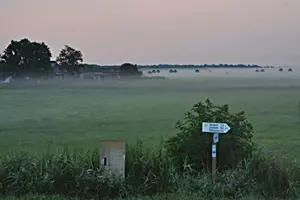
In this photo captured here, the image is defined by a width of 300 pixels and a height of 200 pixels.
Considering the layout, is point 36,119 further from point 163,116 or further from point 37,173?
point 37,173

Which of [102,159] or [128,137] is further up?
[102,159]

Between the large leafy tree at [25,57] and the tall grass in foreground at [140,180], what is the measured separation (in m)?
43.8

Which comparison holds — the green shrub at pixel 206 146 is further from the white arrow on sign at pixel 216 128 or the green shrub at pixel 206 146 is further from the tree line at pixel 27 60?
the tree line at pixel 27 60

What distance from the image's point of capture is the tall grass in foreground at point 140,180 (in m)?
4.79

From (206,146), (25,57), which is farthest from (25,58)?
(206,146)

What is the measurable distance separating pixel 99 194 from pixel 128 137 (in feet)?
26.2

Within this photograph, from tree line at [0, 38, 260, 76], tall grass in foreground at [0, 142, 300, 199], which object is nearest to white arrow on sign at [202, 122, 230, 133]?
tall grass in foreground at [0, 142, 300, 199]

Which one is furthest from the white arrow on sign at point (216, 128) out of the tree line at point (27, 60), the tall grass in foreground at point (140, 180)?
the tree line at point (27, 60)

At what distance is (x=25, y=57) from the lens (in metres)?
48.1

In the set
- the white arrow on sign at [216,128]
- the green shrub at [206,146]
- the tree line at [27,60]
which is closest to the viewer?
the white arrow on sign at [216,128]

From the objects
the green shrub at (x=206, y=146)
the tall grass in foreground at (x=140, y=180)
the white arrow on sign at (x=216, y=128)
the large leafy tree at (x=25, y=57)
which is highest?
the large leafy tree at (x=25, y=57)

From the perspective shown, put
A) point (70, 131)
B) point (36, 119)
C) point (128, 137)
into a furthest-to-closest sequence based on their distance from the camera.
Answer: point (36, 119), point (70, 131), point (128, 137)

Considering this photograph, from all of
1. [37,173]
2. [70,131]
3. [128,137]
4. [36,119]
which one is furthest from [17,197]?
[36,119]

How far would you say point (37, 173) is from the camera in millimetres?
4965
